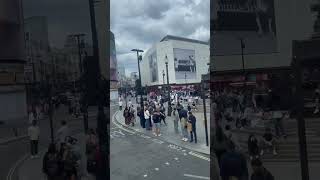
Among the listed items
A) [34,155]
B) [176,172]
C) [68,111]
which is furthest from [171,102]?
[34,155]

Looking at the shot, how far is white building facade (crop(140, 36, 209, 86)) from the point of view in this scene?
193 inches

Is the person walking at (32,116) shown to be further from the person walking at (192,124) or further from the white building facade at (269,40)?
the white building facade at (269,40)

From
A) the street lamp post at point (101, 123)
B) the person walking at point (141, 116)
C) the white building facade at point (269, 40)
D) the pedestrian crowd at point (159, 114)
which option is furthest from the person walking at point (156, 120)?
the white building facade at point (269, 40)

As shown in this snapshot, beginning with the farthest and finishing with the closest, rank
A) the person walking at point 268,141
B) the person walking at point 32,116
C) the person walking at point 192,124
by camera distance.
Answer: the person walking at point 268,141 < the person walking at point 32,116 < the person walking at point 192,124

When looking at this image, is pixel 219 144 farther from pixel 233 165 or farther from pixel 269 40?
pixel 269 40

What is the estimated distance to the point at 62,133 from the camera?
516 cm

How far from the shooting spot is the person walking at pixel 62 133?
514cm

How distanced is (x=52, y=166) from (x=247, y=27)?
8.25 feet

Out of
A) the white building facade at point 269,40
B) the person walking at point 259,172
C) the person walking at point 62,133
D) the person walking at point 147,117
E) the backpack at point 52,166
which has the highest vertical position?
the white building facade at point 269,40

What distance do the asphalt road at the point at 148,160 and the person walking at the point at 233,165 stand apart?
7.0 inches

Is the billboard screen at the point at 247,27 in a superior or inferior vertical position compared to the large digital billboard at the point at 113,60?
superior

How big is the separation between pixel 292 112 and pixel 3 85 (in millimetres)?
3062

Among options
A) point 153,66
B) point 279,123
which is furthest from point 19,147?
point 279,123

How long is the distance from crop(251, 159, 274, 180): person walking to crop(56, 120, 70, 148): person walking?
1992 millimetres
